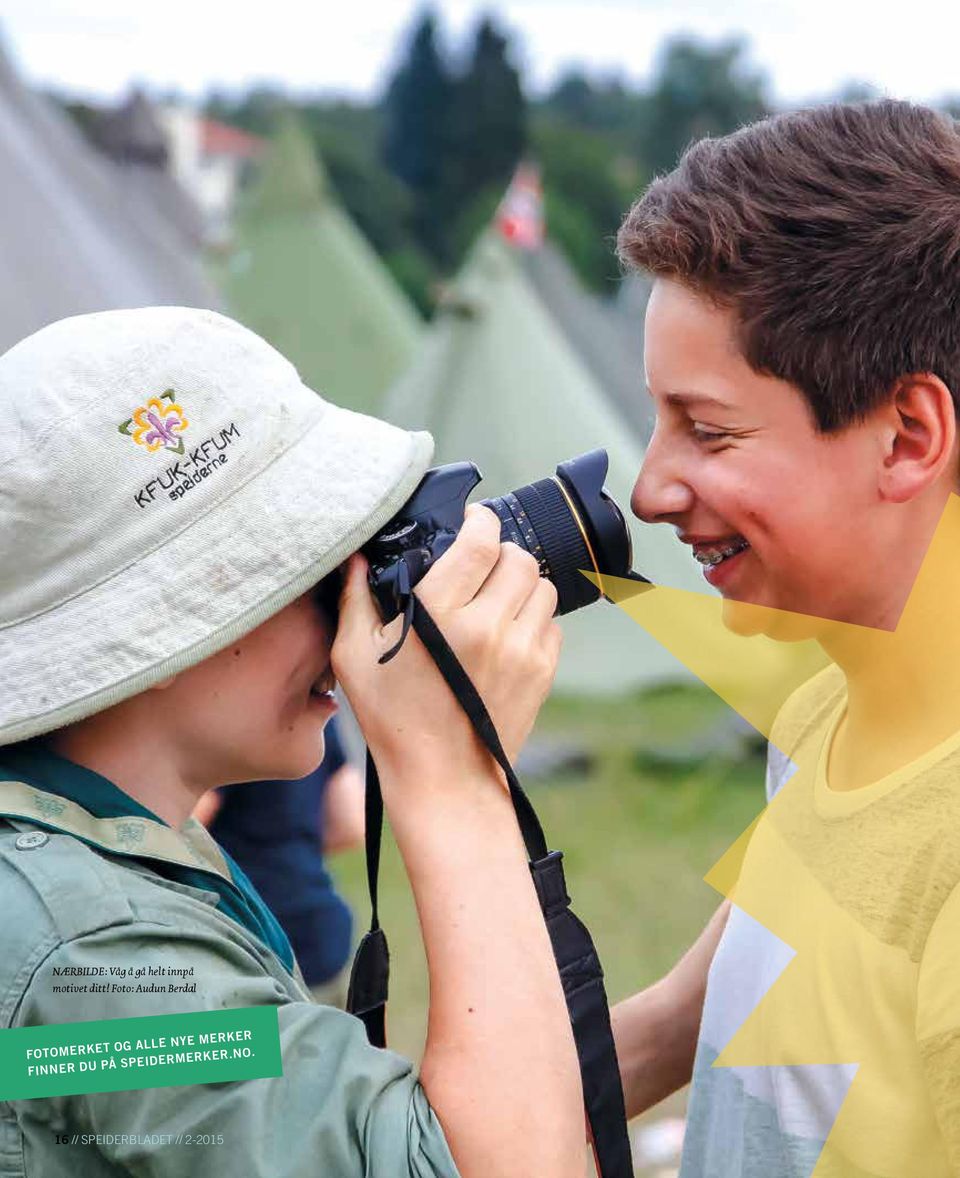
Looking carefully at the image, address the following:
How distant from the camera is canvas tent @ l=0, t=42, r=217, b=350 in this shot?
3.87 meters

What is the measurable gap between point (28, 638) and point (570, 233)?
71.9 feet

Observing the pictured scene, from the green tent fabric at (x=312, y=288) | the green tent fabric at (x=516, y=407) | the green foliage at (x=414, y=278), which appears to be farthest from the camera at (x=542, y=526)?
the green foliage at (x=414, y=278)

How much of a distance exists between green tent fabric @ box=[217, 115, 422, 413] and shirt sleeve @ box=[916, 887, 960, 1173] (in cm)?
574

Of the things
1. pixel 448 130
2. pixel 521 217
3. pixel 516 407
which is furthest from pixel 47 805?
pixel 448 130

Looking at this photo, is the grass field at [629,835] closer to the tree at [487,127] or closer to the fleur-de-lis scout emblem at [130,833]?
the fleur-de-lis scout emblem at [130,833]

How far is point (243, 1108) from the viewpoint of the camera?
2.66 feet

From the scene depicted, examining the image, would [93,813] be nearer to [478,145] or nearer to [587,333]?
[587,333]

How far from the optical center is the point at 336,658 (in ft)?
3.35

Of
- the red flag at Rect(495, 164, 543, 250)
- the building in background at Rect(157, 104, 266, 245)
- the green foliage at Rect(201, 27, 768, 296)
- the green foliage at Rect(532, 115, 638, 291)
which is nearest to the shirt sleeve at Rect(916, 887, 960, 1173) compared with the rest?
the red flag at Rect(495, 164, 543, 250)

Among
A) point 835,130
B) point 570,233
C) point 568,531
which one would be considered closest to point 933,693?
point 568,531

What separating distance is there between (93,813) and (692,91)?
4163 cm

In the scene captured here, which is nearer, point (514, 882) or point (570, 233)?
point (514, 882)

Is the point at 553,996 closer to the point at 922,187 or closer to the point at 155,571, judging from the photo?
the point at 155,571

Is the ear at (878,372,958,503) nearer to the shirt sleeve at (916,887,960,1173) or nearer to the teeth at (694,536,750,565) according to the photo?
the teeth at (694,536,750,565)
